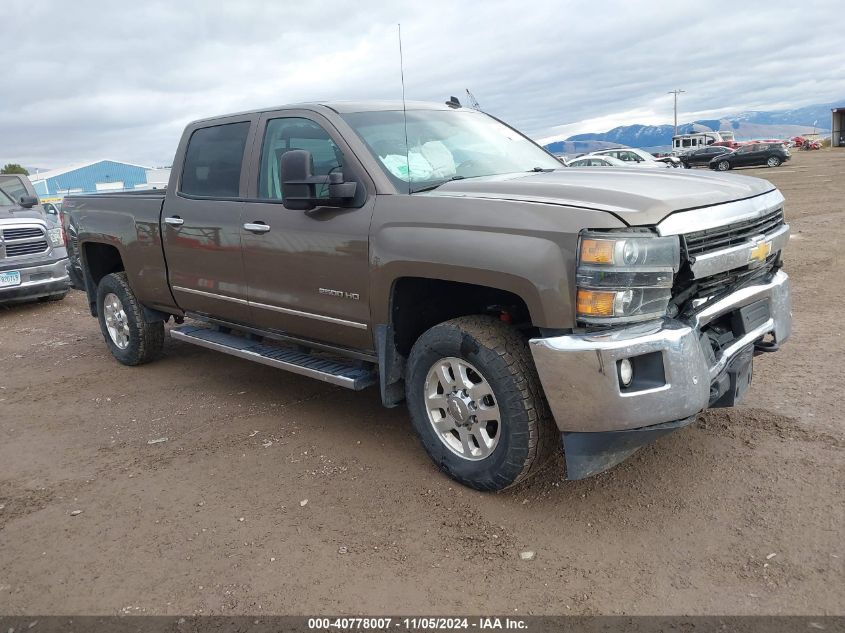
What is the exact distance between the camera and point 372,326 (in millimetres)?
3852

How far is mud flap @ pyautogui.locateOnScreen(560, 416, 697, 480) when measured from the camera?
301 centimetres

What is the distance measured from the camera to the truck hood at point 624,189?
2986 mm

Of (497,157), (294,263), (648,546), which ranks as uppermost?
(497,157)

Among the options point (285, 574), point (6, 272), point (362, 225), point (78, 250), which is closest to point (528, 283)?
point (362, 225)

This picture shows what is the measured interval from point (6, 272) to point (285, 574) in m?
7.70

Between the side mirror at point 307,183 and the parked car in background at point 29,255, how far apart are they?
640 centimetres

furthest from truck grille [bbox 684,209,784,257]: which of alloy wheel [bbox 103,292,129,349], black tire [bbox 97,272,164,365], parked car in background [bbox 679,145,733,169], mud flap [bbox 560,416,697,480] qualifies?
Result: parked car in background [bbox 679,145,733,169]

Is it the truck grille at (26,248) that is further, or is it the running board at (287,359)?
the truck grille at (26,248)

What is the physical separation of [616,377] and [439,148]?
191 centimetres

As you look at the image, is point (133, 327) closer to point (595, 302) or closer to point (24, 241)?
point (24, 241)

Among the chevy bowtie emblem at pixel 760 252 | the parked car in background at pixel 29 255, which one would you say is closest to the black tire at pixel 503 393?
the chevy bowtie emblem at pixel 760 252

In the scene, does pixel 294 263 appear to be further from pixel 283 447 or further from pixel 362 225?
pixel 283 447

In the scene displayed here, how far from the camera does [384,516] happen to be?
11.1 ft

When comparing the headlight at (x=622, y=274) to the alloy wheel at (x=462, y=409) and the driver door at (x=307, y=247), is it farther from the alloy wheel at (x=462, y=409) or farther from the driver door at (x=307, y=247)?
the driver door at (x=307, y=247)
